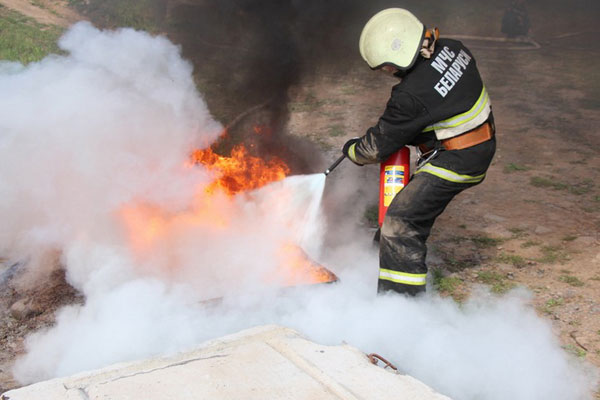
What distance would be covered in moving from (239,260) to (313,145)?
11.8ft

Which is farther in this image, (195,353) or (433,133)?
(433,133)

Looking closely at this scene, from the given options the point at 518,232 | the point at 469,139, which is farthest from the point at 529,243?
the point at 469,139

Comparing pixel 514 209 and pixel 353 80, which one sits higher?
pixel 353 80

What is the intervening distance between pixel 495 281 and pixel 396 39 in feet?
7.17

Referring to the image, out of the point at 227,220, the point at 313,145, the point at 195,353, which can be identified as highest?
the point at 313,145

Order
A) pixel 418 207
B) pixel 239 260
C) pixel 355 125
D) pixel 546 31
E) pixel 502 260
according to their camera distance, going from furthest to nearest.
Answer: pixel 546 31
pixel 355 125
pixel 502 260
pixel 239 260
pixel 418 207

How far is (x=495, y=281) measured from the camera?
4742 mm

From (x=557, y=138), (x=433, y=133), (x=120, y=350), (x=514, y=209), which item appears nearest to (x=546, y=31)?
(x=557, y=138)

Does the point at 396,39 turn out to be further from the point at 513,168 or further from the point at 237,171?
the point at 513,168

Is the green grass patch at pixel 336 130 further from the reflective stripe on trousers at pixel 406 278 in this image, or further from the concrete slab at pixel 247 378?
the concrete slab at pixel 247 378

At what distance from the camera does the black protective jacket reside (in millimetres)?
3695

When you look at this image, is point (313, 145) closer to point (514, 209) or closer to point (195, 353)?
point (514, 209)

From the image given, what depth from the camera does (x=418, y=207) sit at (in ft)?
12.9

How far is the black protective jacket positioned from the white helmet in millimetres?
110
